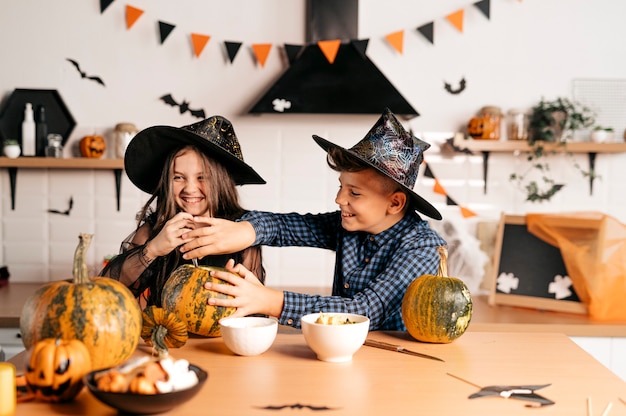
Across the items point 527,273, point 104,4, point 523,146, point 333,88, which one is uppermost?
point 104,4

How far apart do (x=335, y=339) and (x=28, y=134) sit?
2.30 m

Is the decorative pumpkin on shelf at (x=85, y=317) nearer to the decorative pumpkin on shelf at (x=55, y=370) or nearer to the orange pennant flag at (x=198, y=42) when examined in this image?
the decorative pumpkin on shelf at (x=55, y=370)

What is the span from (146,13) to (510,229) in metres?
1.94

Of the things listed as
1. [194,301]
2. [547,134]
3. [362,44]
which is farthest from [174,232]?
[547,134]

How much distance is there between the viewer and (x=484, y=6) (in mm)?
2992

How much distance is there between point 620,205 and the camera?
306 cm

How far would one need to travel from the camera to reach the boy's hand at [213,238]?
4.95 ft

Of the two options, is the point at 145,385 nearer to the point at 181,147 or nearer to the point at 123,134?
the point at 181,147

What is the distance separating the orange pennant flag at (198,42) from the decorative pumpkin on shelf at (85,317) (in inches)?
83.3

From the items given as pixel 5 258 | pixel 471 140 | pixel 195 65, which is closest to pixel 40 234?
pixel 5 258

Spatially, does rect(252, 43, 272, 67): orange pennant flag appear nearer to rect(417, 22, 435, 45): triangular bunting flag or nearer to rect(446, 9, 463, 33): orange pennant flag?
rect(417, 22, 435, 45): triangular bunting flag

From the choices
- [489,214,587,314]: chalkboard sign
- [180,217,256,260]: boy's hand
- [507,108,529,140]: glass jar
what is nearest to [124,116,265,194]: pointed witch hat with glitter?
[180,217,256,260]: boy's hand

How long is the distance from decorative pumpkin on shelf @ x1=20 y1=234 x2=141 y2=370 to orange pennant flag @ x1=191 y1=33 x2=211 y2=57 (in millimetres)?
2117

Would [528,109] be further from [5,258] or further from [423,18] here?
[5,258]
